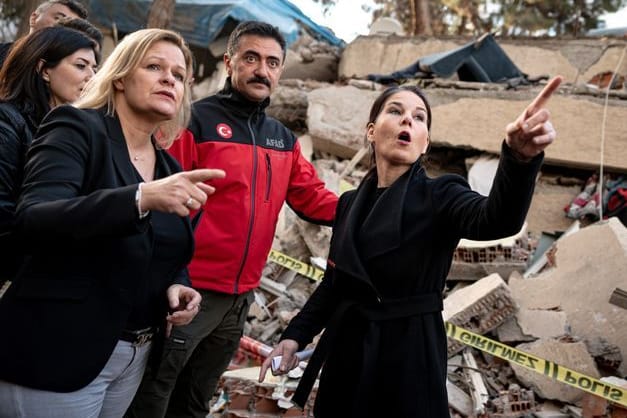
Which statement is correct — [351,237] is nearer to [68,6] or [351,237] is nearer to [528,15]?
[68,6]

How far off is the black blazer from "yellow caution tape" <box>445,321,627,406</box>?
308 cm

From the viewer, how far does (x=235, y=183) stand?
278cm

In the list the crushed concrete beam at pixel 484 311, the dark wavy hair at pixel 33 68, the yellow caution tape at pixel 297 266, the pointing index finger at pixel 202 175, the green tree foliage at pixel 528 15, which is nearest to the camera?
the pointing index finger at pixel 202 175

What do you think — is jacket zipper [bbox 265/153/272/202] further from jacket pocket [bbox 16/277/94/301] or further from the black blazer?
jacket pocket [bbox 16/277/94/301]

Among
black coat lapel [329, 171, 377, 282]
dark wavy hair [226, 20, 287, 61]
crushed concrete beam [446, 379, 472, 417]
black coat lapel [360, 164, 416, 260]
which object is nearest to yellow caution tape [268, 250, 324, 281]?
crushed concrete beam [446, 379, 472, 417]

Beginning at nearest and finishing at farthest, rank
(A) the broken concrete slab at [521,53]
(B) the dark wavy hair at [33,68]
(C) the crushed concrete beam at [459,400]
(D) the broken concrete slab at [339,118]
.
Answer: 1. (B) the dark wavy hair at [33,68]
2. (C) the crushed concrete beam at [459,400]
3. (D) the broken concrete slab at [339,118]
4. (A) the broken concrete slab at [521,53]

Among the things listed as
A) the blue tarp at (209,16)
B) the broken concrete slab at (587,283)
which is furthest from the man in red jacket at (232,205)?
the blue tarp at (209,16)

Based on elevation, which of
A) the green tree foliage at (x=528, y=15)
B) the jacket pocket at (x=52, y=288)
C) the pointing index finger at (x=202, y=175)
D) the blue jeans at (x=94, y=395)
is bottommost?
the blue jeans at (x=94, y=395)

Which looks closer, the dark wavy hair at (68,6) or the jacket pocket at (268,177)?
the jacket pocket at (268,177)

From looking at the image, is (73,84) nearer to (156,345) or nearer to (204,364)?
(156,345)

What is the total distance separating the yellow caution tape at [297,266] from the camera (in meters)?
5.29

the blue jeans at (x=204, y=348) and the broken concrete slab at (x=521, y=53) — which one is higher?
the broken concrete slab at (x=521, y=53)

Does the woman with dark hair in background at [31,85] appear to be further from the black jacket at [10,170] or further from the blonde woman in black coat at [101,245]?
the blonde woman in black coat at [101,245]

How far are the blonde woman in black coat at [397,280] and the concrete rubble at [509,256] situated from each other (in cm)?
177
